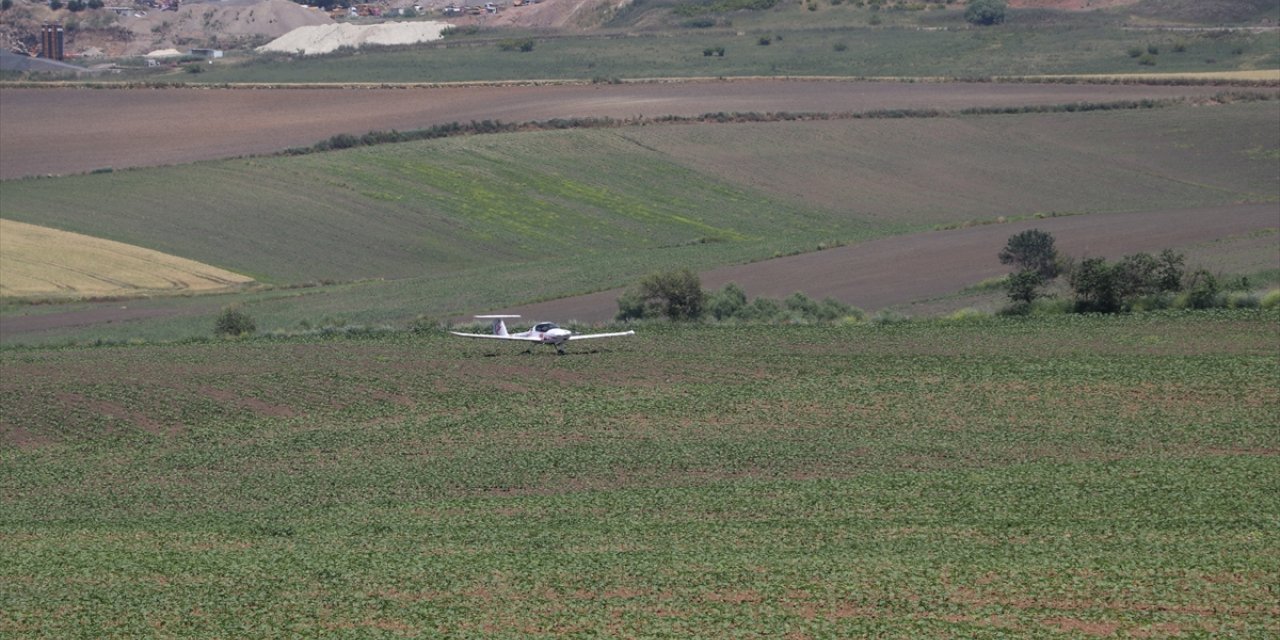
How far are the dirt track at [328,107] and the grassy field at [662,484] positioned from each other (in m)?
54.2

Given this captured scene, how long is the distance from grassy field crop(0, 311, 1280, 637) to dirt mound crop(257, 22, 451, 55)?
134 meters

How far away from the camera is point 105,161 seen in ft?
320

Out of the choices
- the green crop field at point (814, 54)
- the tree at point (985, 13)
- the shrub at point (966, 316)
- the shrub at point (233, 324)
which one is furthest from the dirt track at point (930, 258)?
the tree at point (985, 13)

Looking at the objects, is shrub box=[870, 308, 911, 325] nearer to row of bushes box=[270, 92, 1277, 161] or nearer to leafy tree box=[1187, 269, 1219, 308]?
leafy tree box=[1187, 269, 1219, 308]

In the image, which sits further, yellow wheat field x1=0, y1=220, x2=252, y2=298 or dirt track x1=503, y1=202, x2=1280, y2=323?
yellow wheat field x1=0, y1=220, x2=252, y2=298

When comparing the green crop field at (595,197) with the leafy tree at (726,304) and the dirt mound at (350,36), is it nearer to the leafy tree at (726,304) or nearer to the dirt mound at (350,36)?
the leafy tree at (726,304)

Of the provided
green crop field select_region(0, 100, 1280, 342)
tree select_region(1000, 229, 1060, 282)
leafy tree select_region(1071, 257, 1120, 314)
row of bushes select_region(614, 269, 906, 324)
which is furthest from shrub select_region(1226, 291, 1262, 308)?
green crop field select_region(0, 100, 1280, 342)

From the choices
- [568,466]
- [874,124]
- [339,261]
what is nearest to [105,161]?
[339,261]

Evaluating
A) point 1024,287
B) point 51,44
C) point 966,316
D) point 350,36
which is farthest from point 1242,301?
point 51,44

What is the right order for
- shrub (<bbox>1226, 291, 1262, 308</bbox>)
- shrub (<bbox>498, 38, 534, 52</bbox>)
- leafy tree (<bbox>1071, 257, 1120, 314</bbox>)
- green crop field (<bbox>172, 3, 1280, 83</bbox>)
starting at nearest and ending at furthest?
shrub (<bbox>1226, 291, 1262, 308</bbox>), leafy tree (<bbox>1071, 257, 1120, 314</bbox>), green crop field (<bbox>172, 3, 1280, 83</bbox>), shrub (<bbox>498, 38, 534, 52</bbox>)

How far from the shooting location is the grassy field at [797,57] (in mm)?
141625

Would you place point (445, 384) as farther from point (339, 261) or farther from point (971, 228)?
point (971, 228)

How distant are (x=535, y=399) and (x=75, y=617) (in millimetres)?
17819

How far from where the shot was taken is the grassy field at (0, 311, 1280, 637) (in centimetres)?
2519
